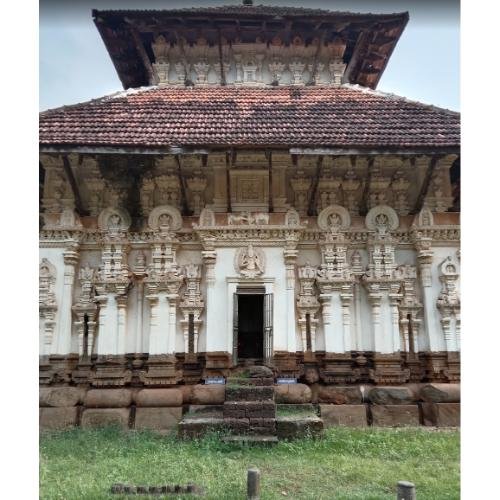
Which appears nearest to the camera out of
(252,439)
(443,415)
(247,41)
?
(252,439)

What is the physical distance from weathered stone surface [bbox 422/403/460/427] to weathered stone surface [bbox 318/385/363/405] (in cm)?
122

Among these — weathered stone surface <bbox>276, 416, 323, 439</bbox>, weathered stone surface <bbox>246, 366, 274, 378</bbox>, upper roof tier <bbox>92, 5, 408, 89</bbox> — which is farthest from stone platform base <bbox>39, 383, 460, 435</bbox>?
upper roof tier <bbox>92, 5, 408, 89</bbox>

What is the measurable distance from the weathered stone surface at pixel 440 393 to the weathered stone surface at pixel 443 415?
78 millimetres

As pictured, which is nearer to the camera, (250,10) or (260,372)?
(260,372)

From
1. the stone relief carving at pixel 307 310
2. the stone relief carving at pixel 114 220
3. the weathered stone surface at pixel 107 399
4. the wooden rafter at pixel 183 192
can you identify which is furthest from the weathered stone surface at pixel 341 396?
the stone relief carving at pixel 114 220

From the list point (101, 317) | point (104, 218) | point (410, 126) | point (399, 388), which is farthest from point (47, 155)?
point (399, 388)

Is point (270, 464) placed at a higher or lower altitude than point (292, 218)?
lower

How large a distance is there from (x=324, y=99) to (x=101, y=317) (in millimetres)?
6436

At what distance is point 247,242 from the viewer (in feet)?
30.1

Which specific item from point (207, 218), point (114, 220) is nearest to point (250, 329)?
point (207, 218)

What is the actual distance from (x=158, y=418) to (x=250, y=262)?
3.23 m

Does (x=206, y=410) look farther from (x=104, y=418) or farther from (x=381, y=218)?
(x=381, y=218)

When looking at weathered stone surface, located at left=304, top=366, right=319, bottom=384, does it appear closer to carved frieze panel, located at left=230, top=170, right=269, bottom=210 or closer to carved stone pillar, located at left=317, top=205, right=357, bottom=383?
carved stone pillar, located at left=317, top=205, right=357, bottom=383

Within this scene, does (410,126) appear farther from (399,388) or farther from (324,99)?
(399,388)
